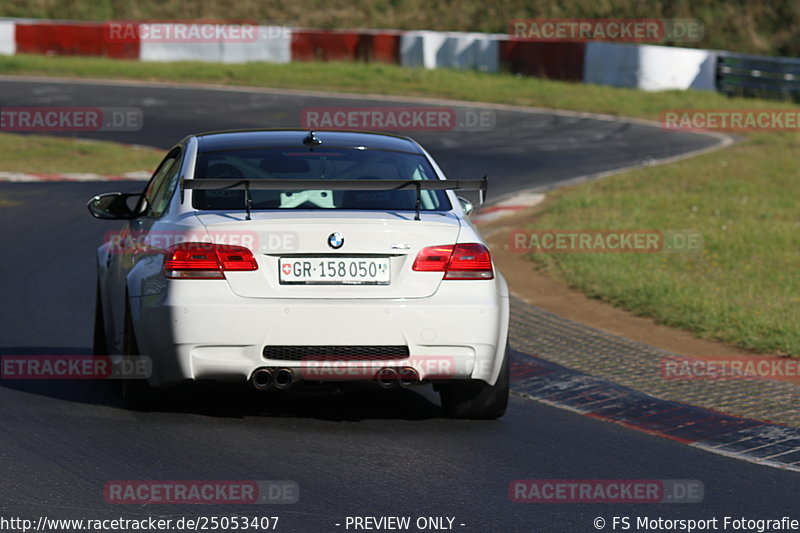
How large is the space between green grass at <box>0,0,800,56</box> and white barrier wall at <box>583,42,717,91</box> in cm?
1018

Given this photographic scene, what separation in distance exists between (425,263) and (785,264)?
24.7ft

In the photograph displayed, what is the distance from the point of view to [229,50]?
4006 centimetres

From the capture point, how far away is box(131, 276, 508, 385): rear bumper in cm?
674

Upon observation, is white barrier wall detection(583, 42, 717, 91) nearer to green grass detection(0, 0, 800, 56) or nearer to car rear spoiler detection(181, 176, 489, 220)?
green grass detection(0, 0, 800, 56)

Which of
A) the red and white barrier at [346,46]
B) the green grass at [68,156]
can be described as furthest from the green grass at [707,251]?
the red and white barrier at [346,46]

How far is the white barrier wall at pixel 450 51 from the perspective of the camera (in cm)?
3762

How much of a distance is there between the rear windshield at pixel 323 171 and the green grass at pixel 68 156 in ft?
43.1
